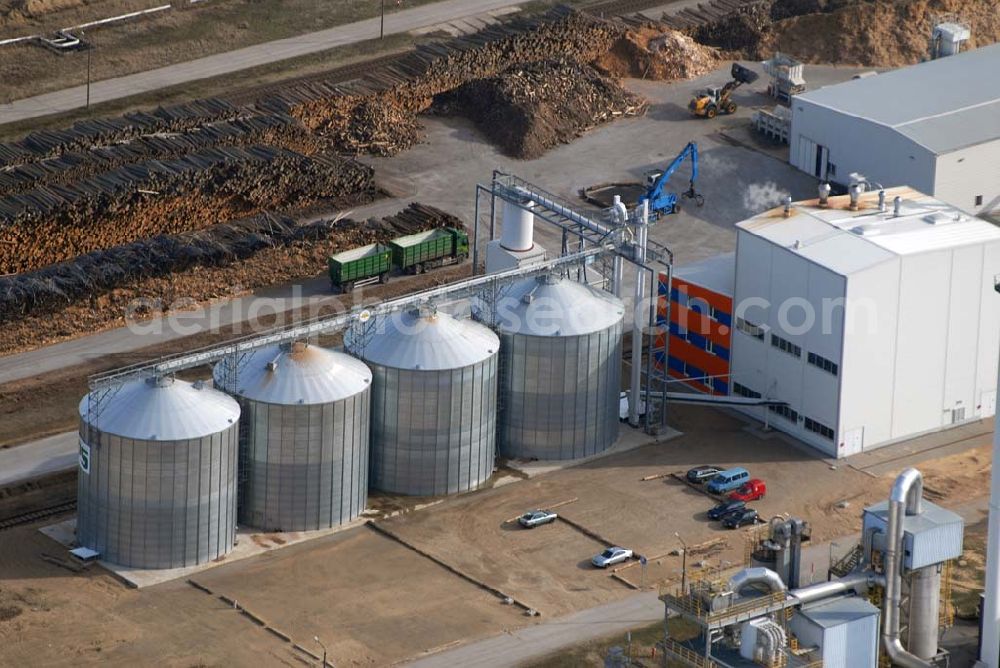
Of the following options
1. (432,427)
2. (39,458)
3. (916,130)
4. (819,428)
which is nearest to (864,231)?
(819,428)

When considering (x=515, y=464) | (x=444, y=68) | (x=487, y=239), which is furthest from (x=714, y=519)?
(x=444, y=68)

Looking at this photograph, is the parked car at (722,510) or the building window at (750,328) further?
the building window at (750,328)

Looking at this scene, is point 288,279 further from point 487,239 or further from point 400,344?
point 400,344

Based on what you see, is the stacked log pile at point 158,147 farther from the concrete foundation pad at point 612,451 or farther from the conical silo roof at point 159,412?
the concrete foundation pad at point 612,451

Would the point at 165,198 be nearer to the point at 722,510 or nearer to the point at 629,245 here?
the point at 629,245

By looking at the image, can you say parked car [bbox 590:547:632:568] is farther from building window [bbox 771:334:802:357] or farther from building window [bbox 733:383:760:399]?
building window [bbox 733:383:760:399]

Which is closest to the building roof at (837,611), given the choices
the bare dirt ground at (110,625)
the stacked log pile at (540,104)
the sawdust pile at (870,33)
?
the bare dirt ground at (110,625)
